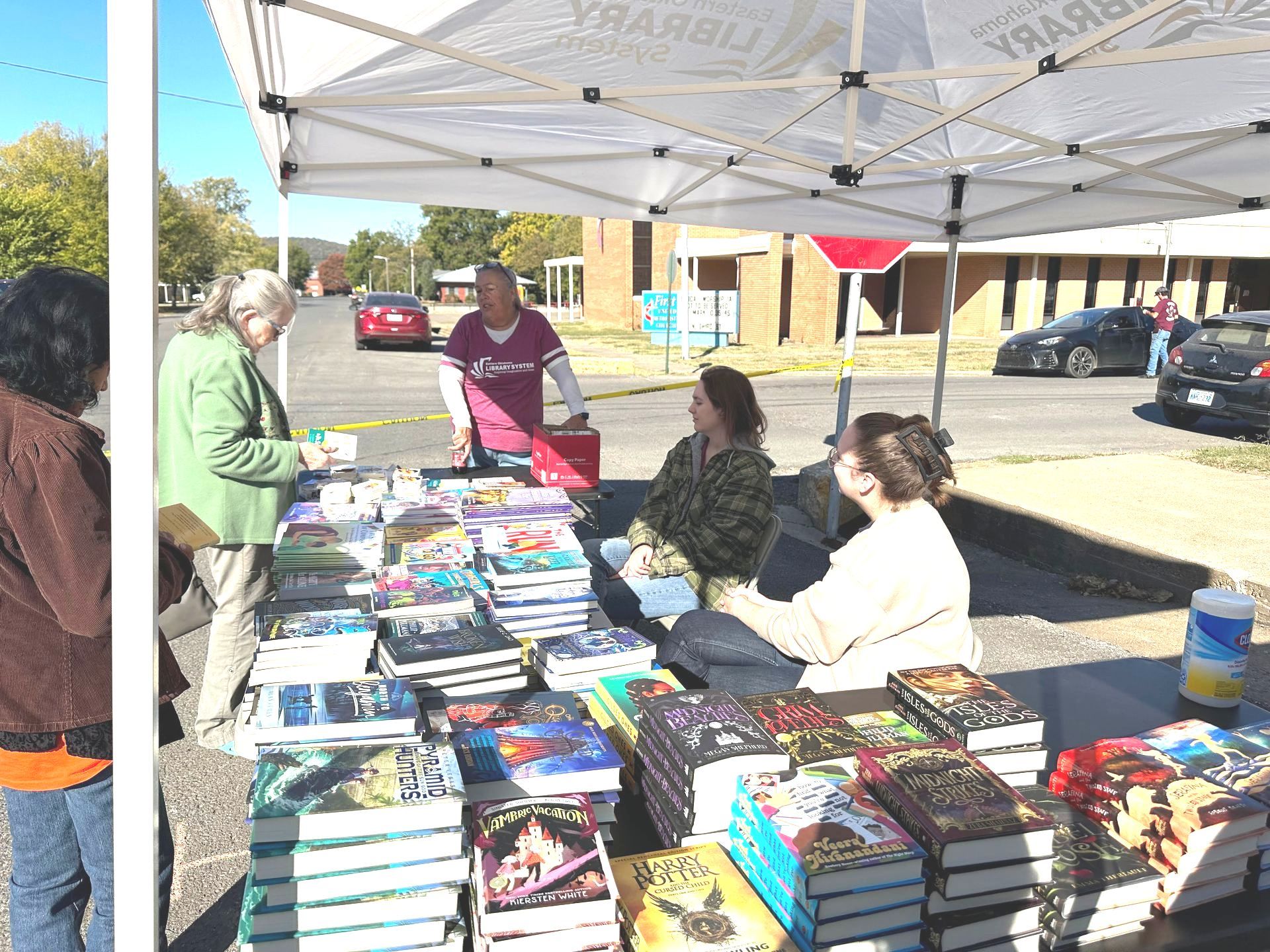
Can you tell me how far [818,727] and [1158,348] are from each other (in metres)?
22.0

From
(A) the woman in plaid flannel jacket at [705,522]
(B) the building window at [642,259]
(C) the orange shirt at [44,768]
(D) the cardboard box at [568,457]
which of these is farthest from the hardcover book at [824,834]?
(B) the building window at [642,259]

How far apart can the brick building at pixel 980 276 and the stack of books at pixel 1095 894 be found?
1075 inches

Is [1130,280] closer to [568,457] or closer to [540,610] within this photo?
[568,457]

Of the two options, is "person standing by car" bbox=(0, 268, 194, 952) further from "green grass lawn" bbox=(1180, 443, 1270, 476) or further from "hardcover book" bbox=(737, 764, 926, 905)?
"green grass lawn" bbox=(1180, 443, 1270, 476)

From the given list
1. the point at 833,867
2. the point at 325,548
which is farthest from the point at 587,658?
the point at 325,548

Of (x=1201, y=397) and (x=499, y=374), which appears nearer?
(x=499, y=374)

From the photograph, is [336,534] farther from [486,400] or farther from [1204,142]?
[1204,142]

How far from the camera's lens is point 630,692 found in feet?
7.53

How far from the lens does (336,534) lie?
345 centimetres

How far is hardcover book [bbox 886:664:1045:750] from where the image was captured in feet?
6.59

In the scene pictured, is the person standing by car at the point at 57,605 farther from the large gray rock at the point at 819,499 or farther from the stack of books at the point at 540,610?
the large gray rock at the point at 819,499

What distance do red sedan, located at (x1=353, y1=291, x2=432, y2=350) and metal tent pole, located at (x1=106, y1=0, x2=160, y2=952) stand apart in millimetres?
24625

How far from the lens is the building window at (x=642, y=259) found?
36219 mm

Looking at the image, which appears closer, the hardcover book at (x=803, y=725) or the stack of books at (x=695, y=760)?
the stack of books at (x=695, y=760)
